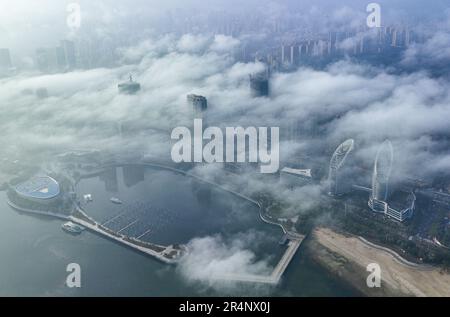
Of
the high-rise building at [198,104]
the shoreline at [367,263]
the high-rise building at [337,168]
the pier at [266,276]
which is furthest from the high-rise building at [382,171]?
the high-rise building at [198,104]

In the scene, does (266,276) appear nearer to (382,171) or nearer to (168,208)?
(168,208)

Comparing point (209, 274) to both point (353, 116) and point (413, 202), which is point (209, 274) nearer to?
point (413, 202)

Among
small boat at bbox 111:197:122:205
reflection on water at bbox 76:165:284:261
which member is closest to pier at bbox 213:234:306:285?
reflection on water at bbox 76:165:284:261

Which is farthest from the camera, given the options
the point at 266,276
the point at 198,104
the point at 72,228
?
the point at 198,104

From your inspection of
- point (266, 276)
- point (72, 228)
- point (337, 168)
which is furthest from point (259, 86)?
point (266, 276)

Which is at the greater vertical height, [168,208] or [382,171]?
[382,171]

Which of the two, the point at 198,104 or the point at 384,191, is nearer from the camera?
the point at 384,191

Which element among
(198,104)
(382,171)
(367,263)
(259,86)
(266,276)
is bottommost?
(367,263)
